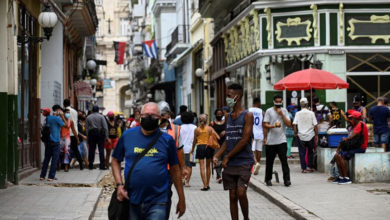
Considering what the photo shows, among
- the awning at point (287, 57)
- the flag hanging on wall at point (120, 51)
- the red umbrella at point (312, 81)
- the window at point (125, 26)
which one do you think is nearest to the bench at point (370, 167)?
the red umbrella at point (312, 81)

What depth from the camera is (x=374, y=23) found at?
84.5 ft

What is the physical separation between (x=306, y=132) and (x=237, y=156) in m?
9.08

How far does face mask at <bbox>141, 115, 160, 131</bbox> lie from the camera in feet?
23.2

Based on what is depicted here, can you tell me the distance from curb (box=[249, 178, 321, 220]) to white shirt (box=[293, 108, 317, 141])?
2865 millimetres

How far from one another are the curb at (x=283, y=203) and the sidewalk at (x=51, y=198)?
296 cm

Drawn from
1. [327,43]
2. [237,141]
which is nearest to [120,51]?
[327,43]

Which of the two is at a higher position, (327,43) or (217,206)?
(327,43)

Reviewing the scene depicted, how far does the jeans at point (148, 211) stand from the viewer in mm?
6945

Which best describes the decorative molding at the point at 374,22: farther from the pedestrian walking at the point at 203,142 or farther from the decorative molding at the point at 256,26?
the pedestrian walking at the point at 203,142

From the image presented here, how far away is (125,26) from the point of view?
99375 millimetres

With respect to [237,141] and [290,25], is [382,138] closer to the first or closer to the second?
[290,25]

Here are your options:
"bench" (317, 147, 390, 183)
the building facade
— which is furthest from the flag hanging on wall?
"bench" (317, 147, 390, 183)

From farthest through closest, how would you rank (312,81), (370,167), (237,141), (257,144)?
(312,81)
(257,144)
(370,167)
(237,141)

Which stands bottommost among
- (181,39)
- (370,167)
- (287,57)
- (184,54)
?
(370,167)
